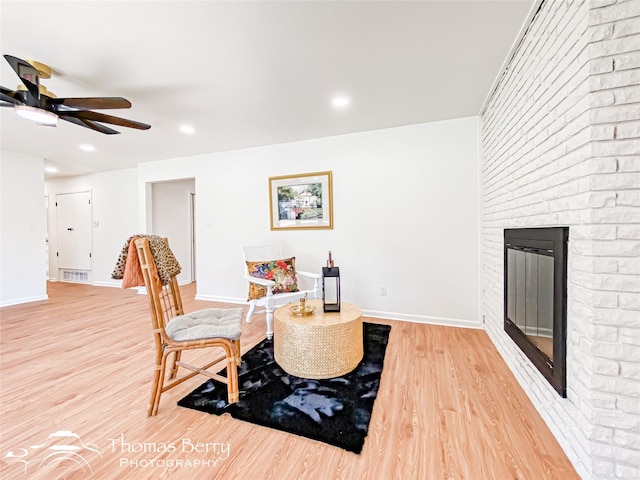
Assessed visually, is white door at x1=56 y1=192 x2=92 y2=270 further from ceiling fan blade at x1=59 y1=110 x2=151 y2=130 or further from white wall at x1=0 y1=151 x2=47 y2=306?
ceiling fan blade at x1=59 y1=110 x2=151 y2=130

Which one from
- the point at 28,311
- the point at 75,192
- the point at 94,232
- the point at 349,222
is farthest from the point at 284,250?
the point at 75,192

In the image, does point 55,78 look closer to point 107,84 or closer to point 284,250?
point 107,84

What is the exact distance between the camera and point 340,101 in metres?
2.45

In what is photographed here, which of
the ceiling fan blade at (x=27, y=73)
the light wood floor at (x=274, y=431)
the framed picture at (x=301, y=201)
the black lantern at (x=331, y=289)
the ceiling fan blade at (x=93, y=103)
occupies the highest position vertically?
the ceiling fan blade at (x=27, y=73)

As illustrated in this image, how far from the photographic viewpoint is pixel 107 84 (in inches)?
82.7

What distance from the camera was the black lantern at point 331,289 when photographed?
215 centimetres

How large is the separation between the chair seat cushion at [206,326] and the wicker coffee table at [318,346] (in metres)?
0.36

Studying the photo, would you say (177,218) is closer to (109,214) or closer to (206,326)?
(109,214)

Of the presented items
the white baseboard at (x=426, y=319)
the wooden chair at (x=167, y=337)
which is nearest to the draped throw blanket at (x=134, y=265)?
the wooden chair at (x=167, y=337)

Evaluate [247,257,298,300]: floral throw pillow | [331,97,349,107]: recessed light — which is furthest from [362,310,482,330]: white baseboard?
[331,97,349,107]: recessed light

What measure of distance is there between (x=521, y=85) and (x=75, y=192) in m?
7.53

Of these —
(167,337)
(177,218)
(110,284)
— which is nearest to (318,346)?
(167,337)

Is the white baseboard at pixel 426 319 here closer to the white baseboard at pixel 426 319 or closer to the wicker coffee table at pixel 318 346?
the white baseboard at pixel 426 319

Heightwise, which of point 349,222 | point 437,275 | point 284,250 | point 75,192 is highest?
point 75,192
